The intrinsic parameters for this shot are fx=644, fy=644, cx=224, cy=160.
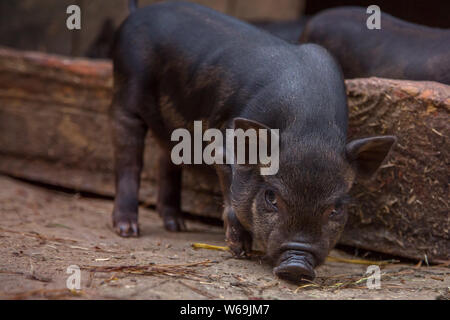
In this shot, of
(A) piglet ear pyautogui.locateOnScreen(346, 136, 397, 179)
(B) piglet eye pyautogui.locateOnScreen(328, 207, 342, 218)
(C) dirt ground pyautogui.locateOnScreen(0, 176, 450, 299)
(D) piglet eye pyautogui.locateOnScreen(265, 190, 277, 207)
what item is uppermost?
(A) piglet ear pyautogui.locateOnScreen(346, 136, 397, 179)

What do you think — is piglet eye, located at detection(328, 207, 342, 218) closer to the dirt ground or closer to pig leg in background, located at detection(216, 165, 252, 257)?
the dirt ground

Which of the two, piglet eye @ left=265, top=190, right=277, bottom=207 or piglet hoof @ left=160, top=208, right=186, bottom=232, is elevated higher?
piglet eye @ left=265, top=190, right=277, bottom=207

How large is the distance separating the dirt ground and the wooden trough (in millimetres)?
272

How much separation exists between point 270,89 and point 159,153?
2.09 metres

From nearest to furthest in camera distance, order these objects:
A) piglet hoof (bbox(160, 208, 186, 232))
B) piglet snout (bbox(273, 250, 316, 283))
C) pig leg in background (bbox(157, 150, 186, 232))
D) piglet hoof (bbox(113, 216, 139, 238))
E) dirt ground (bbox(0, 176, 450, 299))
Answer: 1. dirt ground (bbox(0, 176, 450, 299))
2. piglet snout (bbox(273, 250, 316, 283))
3. piglet hoof (bbox(113, 216, 139, 238))
4. piglet hoof (bbox(160, 208, 186, 232))
5. pig leg in background (bbox(157, 150, 186, 232))

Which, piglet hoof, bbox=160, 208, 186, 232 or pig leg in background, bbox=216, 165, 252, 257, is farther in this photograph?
piglet hoof, bbox=160, 208, 186, 232

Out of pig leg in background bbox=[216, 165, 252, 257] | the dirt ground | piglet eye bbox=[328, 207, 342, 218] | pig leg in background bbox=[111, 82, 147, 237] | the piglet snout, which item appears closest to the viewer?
the dirt ground

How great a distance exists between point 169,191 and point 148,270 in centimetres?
214

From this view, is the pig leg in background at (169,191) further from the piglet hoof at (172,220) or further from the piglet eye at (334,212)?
the piglet eye at (334,212)

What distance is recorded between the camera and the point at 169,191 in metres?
5.42

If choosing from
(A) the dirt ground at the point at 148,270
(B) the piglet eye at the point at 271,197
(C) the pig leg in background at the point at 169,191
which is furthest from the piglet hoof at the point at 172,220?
(B) the piglet eye at the point at 271,197

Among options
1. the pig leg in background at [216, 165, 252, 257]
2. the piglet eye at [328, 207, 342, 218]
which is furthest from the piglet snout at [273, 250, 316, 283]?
the pig leg in background at [216, 165, 252, 257]

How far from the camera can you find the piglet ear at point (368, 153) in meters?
3.60

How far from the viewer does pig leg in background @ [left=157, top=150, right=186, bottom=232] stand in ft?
17.3
